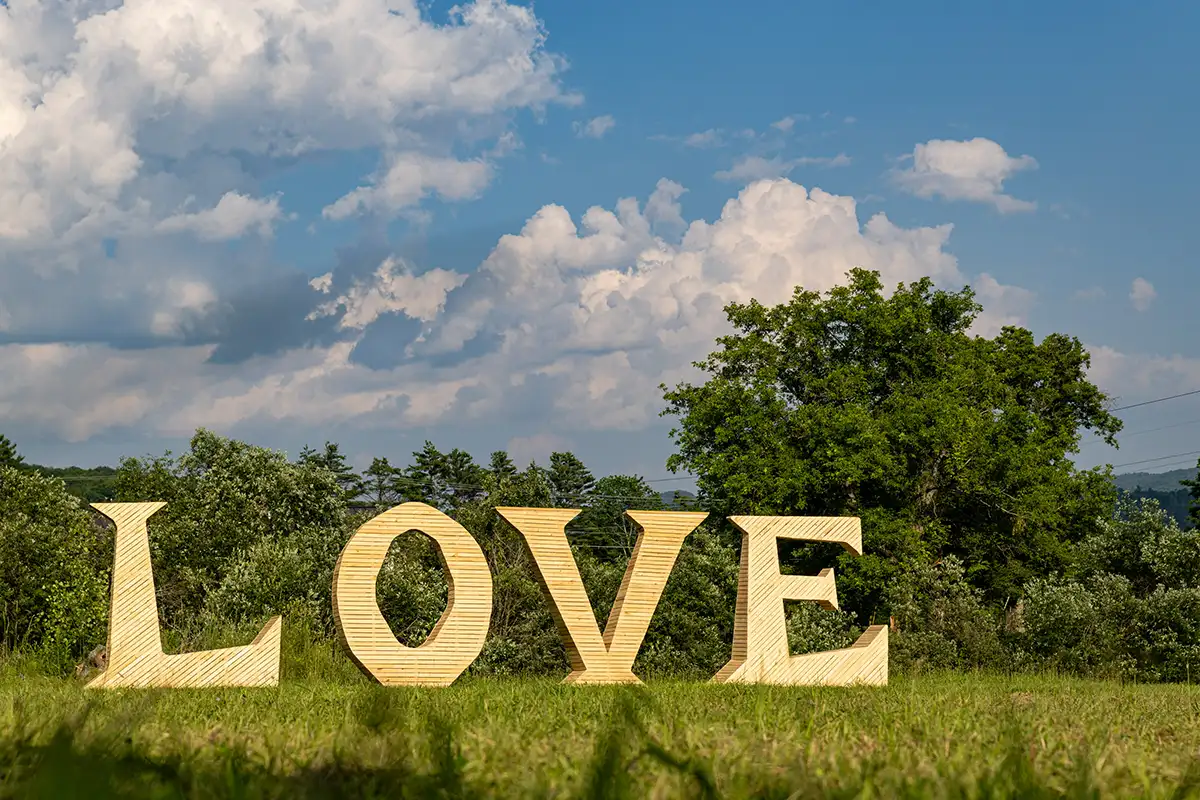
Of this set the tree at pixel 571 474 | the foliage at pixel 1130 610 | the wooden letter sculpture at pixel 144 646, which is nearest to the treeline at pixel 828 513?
the foliage at pixel 1130 610

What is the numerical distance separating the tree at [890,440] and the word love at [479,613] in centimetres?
1911

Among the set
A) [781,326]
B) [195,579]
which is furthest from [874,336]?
[195,579]

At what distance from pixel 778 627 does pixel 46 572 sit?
2174 cm

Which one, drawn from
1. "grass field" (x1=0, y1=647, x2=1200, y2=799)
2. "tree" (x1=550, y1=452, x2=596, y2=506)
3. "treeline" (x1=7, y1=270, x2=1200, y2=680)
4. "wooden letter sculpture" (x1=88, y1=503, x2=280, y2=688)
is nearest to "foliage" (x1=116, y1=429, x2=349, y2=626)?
"treeline" (x1=7, y1=270, x2=1200, y2=680)

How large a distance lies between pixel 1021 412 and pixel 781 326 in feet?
26.3

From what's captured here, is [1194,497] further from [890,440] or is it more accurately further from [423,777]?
[423,777]

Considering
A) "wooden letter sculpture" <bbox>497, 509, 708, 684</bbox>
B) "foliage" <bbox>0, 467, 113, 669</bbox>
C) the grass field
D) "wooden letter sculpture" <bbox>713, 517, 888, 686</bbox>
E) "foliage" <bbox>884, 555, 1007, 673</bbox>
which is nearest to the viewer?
the grass field

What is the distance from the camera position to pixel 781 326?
39.1 meters

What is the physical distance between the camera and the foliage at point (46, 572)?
2820 cm

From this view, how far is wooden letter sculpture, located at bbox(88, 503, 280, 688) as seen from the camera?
12883 millimetres

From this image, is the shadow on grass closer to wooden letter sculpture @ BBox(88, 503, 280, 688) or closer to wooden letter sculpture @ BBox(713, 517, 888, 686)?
wooden letter sculpture @ BBox(88, 503, 280, 688)

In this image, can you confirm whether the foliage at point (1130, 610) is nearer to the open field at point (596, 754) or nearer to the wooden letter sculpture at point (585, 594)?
the wooden letter sculpture at point (585, 594)

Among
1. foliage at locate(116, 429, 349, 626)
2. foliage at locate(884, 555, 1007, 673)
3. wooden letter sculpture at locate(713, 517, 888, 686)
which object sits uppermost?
foliage at locate(116, 429, 349, 626)

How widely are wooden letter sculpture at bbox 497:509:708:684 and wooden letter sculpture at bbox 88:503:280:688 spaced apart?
3157 mm
